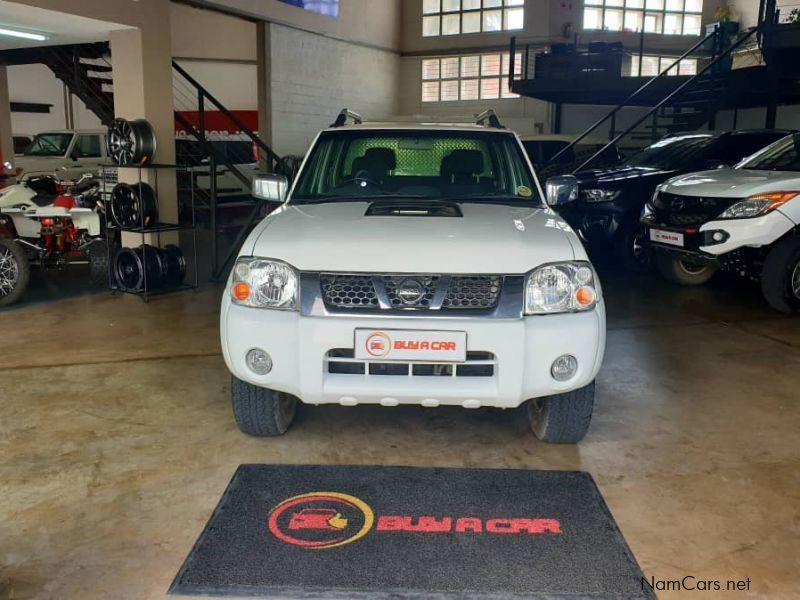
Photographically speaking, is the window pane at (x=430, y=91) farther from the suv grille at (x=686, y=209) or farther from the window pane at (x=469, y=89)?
the suv grille at (x=686, y=209)

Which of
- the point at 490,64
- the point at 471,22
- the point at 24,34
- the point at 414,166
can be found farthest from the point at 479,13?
the point at 414,166

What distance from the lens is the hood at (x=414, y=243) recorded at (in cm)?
313

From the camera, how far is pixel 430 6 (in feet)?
66.1

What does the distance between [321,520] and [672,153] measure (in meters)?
7.39

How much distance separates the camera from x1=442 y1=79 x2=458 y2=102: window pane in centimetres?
2038

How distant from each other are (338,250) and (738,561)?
191cm

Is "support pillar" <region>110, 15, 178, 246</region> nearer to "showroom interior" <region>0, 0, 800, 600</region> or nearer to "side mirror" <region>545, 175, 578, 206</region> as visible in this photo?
"showroom interior" <region>0, 0, 800, 600</region>

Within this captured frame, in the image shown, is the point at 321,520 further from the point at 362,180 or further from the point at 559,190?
the point at 559,190

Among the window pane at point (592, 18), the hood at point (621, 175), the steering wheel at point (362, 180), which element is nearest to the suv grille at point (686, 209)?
the hood at point (621, 175)

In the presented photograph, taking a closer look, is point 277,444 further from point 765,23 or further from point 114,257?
point 765,23

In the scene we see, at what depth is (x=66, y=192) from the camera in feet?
26.9

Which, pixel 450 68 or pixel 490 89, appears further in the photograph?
pixel 450 68

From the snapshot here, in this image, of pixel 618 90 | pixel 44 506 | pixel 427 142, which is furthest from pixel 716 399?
pixel 618 90

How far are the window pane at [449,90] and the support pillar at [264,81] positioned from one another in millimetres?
6478
